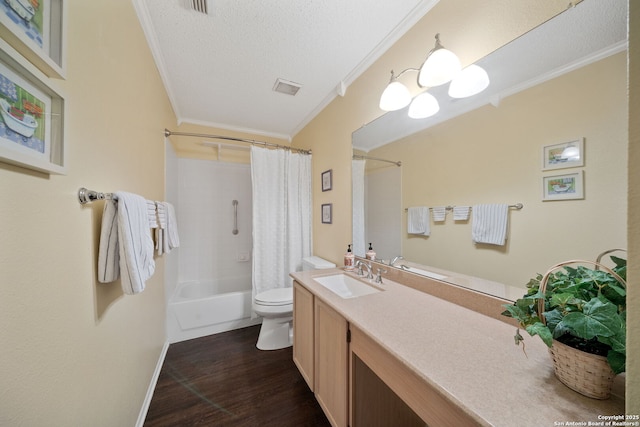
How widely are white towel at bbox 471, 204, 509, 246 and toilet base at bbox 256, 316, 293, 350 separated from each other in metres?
1.76

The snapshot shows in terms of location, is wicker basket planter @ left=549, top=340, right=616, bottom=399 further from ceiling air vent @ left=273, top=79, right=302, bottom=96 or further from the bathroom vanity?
ceiling air vent @ left=273, top=79, right=302, bottom=96

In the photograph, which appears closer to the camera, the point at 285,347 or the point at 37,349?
the point at 37,349

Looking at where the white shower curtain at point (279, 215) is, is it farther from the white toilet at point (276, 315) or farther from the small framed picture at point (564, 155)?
the small framed picture at point (564, 155)

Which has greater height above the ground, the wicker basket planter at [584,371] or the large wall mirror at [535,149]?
the large wall mirror at [535,149]

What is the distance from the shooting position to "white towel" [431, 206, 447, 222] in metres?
1.24

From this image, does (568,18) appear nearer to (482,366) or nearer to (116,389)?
(482,366)

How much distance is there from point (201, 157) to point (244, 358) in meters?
2.44

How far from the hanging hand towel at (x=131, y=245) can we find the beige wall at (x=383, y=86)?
137cm

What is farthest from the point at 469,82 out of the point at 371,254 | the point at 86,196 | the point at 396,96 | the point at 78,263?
the point at 78,263

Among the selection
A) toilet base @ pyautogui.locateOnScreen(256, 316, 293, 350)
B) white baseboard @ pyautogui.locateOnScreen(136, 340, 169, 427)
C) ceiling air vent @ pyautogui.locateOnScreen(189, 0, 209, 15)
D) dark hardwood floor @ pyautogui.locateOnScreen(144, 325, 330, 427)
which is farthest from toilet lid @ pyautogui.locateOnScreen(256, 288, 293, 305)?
ceiling air vent @ pyautogui.locateOnScreen(189, 0, 209, 15)

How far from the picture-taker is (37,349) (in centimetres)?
56

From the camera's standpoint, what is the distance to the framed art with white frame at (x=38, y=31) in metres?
0.46

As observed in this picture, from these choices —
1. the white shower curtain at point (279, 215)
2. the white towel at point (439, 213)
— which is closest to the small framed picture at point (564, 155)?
the white towel at point (439, 213)

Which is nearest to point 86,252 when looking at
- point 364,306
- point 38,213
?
point 38,213
